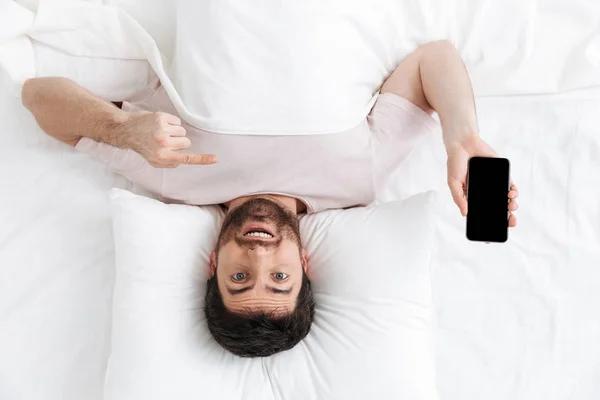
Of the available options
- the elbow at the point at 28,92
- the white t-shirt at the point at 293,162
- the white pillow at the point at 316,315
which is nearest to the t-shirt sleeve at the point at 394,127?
the white t-shirt at the point at 293,162

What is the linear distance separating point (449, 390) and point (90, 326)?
2.67 ft

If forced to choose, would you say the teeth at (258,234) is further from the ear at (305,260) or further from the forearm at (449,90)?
the forearm at (449,90)

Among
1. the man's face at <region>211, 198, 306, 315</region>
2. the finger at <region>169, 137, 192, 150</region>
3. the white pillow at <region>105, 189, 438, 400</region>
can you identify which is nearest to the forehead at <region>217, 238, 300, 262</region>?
the man's face at <region>211, 198, 306, 315</region>

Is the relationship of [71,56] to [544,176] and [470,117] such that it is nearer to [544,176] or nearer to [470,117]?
[470,117]

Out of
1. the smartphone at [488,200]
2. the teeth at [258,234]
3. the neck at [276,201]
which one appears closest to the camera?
the smartphone at [488,200]

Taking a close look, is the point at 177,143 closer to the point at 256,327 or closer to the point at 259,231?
the point at 259,231

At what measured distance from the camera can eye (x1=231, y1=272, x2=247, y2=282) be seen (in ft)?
3.99

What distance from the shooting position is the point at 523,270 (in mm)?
1405

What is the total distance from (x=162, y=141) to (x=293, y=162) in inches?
11.9

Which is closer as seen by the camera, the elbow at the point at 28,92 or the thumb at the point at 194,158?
the thumb at the point at 194,158

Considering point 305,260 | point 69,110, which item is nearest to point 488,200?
point 305,260

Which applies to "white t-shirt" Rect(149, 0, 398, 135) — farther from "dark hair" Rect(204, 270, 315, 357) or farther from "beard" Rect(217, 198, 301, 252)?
"dark hair" Rect(204, 270, 315, 357)

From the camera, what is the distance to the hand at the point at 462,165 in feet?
3.85

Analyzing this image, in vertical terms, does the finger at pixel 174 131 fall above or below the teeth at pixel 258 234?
above
